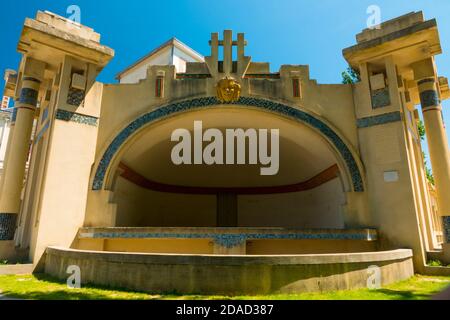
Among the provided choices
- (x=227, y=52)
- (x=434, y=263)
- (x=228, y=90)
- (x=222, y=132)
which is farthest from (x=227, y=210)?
(x=434, y=263)

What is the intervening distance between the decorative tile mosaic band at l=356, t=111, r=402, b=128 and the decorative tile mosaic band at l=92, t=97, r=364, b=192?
0.92 meters

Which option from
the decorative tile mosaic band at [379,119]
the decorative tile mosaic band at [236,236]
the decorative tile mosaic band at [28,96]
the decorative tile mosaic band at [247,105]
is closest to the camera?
the decorative tile mosaic band at [236,236]

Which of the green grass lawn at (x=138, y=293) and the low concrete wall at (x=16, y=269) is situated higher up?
the low concrete wall at (x=16, y=269)

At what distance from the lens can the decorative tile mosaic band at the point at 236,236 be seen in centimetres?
864

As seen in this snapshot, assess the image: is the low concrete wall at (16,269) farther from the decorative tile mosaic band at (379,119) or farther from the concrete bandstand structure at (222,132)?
the decorative tile mosaic band at (379,119)

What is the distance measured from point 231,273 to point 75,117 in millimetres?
7769

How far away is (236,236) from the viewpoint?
28.5 feet

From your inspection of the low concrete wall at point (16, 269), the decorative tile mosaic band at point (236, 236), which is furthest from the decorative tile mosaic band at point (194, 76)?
the low concrete wall at point (16, 269)

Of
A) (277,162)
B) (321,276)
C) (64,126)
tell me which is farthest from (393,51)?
(64,126)

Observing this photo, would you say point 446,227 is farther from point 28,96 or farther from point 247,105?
point 28,96

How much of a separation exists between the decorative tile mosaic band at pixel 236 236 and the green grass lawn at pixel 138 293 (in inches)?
87.0

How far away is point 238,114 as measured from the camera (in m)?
11.4

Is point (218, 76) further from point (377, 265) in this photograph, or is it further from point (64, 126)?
point (377, 265)

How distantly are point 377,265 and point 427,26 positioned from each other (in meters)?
7.47
